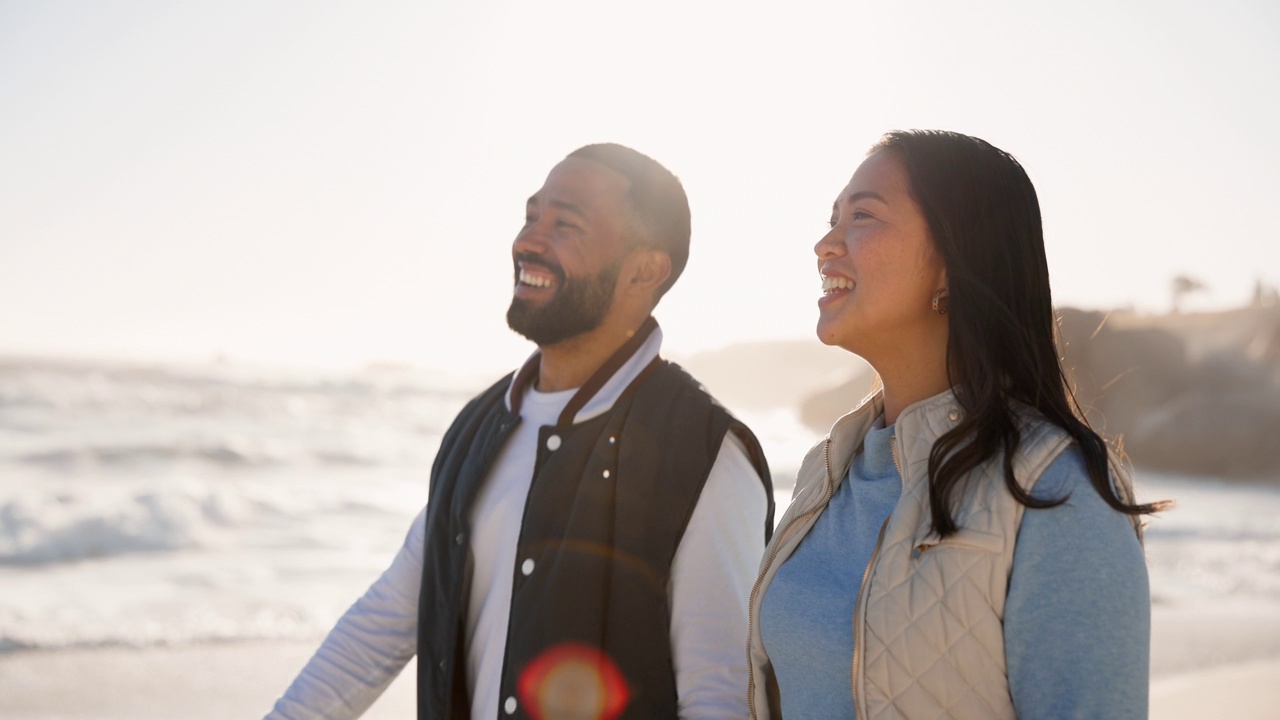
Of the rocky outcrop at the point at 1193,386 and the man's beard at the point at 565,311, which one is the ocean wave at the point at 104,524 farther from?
the rocky outcrop at the point at 1193,386

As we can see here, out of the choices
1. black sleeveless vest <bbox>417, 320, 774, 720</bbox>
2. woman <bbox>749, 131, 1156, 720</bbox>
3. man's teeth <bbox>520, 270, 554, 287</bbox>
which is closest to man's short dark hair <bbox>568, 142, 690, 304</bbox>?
man's teeth <bbox>520, 270, 554, 287</bbox>

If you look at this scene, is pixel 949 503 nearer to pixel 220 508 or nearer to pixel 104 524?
pixel 104 524

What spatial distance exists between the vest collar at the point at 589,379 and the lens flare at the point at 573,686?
0.61 meters

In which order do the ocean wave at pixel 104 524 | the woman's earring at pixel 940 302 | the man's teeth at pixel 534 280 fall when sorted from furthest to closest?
the ocean wave at pixel 104 524
the man's teeth at pixel 534 280
the woman's earring at pixel 940 302

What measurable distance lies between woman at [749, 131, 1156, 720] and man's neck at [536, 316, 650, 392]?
88 centimetres

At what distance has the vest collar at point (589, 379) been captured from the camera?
2.88 metres

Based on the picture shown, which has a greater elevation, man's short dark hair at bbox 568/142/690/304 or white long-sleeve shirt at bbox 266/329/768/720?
man's short dark hair at bbox 568/142/690/304

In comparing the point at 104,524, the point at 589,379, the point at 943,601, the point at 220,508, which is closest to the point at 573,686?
the point at 589,379

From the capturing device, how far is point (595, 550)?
2609 millimetres

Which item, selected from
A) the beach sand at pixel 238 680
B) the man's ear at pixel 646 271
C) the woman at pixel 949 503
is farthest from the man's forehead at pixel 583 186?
the beach sand at pixel 238 680

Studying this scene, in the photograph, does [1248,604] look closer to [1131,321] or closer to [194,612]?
[194,612]

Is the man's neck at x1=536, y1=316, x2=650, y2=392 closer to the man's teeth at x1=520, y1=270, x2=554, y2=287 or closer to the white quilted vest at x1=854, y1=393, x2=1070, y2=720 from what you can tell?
the man's teeth at x1=520, y1=270, x2=554, y2=287

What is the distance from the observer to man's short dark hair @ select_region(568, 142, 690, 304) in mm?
3148

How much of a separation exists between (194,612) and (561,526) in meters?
6.24
